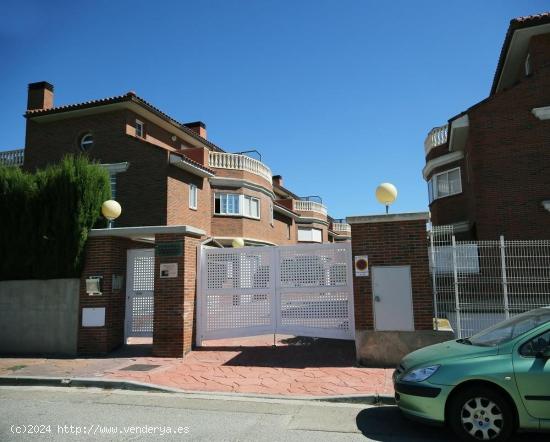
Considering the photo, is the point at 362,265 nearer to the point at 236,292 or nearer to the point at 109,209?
the point at 236,292

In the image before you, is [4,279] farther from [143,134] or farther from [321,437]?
[143,134]

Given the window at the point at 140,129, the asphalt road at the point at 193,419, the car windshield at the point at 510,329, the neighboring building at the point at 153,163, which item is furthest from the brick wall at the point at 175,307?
the window at the point at 140,129

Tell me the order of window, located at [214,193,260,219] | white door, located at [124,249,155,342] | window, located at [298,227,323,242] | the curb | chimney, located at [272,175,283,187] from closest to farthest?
the curb → white door, located at [124,249,155,342] → window, located at [214,193,260,219] → window, located at [298,227,323,242] → chimney, located at [272,175,283,187]

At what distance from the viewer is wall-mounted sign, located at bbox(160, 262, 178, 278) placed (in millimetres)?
10203

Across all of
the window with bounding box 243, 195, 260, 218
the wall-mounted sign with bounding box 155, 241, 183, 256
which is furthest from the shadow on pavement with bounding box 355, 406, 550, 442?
the window with bounding box 243, 195, 260, 218

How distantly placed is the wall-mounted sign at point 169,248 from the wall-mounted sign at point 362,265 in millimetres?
3802

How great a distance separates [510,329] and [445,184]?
57.3 ft

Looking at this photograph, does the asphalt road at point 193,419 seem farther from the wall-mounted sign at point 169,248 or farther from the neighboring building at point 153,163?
the neighboring building at point 153,163

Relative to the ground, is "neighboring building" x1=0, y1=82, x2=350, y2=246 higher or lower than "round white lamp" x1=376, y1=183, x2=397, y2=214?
higher

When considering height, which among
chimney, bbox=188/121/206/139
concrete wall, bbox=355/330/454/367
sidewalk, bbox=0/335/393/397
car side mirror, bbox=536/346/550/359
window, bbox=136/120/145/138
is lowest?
sidewalk, bbox=0/335/393/397

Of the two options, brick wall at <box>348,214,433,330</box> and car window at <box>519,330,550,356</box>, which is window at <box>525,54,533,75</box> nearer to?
brick wall at <box>348,214,433,330</box>

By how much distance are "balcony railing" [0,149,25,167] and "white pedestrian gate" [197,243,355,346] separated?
18.0 metres

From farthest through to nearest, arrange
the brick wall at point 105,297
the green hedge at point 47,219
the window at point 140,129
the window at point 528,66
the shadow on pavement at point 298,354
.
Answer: the window at point 140,129 < the window at point 528,66 < the green hedge at point 47,219 < the brick wall at point 105,297 < the shadow on pavement at point 298,354

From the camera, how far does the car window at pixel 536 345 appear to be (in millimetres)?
4922
